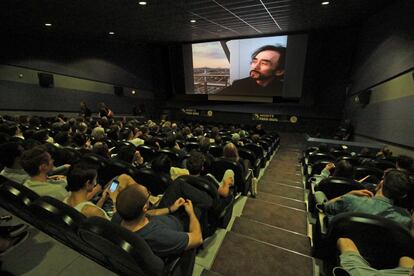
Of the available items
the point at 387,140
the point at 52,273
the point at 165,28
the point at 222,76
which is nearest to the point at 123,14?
the point at 165,28

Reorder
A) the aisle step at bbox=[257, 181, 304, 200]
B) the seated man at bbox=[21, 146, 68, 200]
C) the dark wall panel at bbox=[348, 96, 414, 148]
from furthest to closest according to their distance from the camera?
the dark wall panel at bbox=[348, 96, 414, 148], the aisle step at bbox=[257, 181, 304, 200], the seated man at bbox=[21, 146, 68, 200]

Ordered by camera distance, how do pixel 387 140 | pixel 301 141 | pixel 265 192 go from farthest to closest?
pixel 301 141, pixel 387 140, pixel 265 192

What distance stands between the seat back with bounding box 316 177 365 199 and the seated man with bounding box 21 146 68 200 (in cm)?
263

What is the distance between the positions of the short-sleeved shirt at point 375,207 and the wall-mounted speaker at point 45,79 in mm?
12208

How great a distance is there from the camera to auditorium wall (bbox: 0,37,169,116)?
9.48 metres

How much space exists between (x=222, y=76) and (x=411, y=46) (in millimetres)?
9261

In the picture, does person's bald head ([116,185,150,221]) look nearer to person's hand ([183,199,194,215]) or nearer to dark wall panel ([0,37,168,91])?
person's hand ([183,199,194,215])

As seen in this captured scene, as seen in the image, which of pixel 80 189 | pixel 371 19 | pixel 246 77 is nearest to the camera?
pixel 80 189

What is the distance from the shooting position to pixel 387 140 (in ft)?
20.5

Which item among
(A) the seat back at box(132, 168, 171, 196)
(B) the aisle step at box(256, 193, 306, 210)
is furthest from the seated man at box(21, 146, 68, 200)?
(B) the aisle step at box(256, 193, 306, 210)

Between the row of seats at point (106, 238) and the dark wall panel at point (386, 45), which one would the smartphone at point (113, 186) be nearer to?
the row of seats at point (106, 238)

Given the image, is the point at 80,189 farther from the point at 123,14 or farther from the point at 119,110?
the point at 119,110

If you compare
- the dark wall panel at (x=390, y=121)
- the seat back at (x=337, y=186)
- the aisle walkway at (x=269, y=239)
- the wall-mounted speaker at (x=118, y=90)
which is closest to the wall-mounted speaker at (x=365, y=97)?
the dark wall panel at (x=390, y=121)

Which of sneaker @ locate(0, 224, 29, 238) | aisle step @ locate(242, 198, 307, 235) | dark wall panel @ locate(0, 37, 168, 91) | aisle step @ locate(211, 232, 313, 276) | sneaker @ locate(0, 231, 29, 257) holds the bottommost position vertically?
aisle step @ locate(242, 198, 307, 235)
